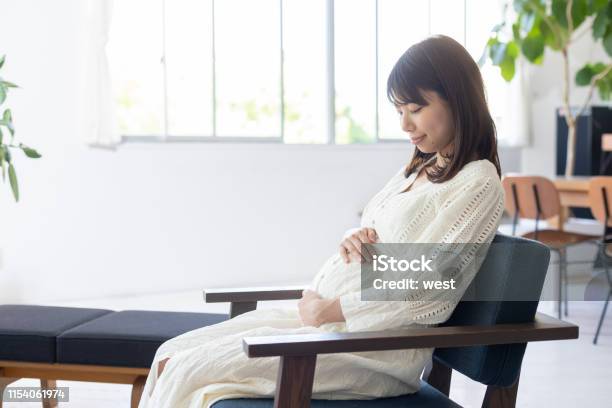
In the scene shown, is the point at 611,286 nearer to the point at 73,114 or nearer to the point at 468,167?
the point at 468,167

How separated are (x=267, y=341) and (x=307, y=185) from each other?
454 cm

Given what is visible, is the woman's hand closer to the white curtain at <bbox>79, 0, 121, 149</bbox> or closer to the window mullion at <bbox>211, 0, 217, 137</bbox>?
the white curtain at <bbox>79, 0, 121, 149</bbox>

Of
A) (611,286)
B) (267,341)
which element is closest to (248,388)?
(267,341)

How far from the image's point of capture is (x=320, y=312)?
5.62ft

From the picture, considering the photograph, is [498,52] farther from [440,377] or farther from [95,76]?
[440,377]

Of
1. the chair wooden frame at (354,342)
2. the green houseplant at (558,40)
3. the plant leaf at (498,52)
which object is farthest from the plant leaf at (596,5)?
the chair wooden frame at (354,342)

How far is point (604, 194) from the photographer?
13.9ft

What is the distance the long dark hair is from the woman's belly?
287mm

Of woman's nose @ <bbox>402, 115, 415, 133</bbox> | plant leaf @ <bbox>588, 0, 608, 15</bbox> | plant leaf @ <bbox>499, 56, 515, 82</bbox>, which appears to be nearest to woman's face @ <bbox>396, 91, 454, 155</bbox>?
woman's nose @ <bbox>402, 115, 415, 133</bbox>

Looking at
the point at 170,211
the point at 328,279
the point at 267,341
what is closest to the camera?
the point at 267,341

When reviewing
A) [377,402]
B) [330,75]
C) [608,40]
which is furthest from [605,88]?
[377,402]

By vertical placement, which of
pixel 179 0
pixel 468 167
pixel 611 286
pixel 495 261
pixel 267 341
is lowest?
Answer: pixel 611 286

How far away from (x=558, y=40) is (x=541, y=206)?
208 centimetres

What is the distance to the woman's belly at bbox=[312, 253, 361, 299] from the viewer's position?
177 cm
